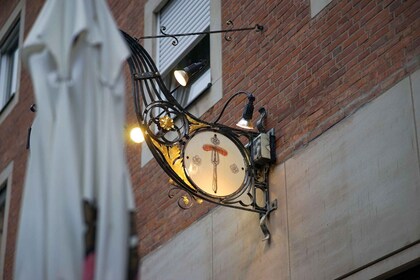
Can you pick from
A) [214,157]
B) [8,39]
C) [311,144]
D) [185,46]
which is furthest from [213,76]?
[8,39]

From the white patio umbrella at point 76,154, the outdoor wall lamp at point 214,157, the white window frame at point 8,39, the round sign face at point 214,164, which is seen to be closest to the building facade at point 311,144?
the outdoor wall lamp at point 214,157

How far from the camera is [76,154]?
17.5 feet

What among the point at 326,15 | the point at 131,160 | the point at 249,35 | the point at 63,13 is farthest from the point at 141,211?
the point at 63,13

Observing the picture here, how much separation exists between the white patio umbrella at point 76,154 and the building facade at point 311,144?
3.50 metres

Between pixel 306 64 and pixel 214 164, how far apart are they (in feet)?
4.36

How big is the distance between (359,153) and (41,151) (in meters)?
4.19

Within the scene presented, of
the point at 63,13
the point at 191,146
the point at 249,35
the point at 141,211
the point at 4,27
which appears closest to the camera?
the point at 63,13

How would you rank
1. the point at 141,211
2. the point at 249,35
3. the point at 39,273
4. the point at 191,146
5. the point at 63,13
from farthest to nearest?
the point at 141,211 < the point at 249,35 < the point at 191,146 < the point at 63,13 < the point at 39,273

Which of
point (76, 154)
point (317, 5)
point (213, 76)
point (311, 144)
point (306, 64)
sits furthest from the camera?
point (213, 76)

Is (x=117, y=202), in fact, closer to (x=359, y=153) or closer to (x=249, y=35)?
(x=359, y=153)

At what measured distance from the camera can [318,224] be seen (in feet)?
30.9

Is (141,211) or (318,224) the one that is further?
(141,211)

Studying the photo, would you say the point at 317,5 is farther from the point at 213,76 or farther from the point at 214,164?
the point at 213,76

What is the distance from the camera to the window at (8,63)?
19.4 m
